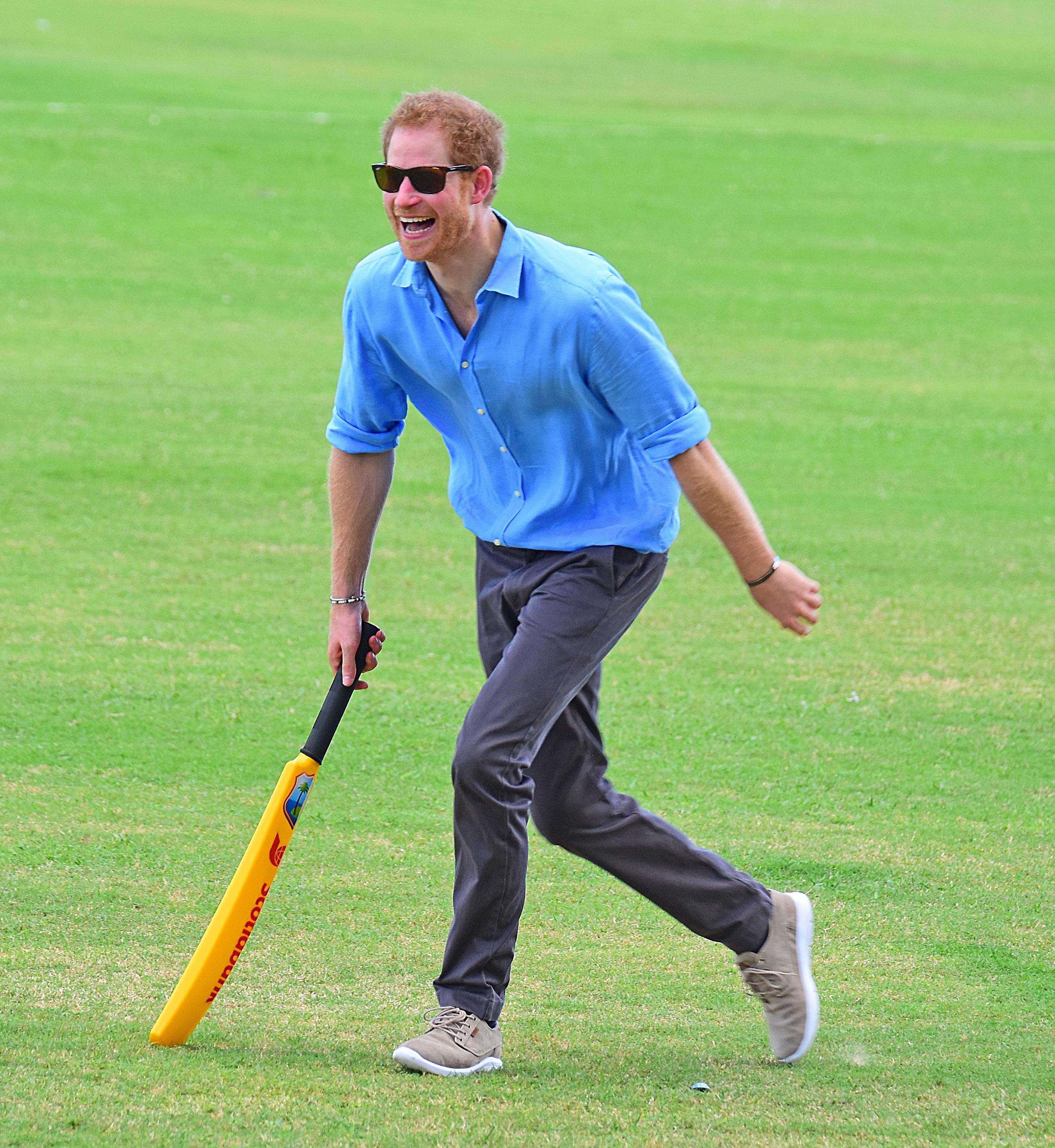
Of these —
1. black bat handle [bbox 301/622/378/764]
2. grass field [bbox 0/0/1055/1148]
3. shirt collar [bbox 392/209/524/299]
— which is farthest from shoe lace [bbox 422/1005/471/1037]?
shirt collar [bbox 392/209/524/299]

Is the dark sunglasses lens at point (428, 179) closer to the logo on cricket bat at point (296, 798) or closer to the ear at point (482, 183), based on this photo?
the ear at point (482, 183)

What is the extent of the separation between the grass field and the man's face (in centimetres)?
193

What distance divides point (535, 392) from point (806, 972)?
5.32ft

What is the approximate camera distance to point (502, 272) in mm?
4039

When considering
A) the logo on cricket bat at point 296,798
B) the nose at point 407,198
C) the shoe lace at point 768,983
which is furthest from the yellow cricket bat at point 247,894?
the shoe lace at point 768,983

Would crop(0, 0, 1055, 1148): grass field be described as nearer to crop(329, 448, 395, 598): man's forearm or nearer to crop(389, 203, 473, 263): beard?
crop(329, 448, 395, 598): man's forearm

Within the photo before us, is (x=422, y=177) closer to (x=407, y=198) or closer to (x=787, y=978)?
(x=407, y=198)

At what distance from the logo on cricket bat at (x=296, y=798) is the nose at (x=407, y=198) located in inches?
56.7

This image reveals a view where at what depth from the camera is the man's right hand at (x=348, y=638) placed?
4.51 metres

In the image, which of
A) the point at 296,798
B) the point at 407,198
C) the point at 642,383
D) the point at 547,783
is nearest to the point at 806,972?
the point at 547,783

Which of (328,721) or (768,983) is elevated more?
(328,721)

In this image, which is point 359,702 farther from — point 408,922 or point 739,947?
point 739,947

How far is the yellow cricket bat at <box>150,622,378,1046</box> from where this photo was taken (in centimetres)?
400

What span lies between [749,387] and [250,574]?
19.1 feet
